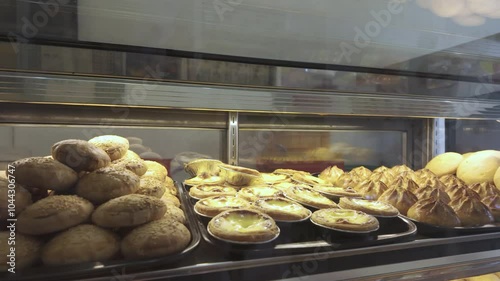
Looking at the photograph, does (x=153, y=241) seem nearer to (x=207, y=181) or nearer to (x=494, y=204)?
(x=207, y=181)

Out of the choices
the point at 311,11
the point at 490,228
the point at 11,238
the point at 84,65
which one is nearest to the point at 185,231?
the point at 11,238

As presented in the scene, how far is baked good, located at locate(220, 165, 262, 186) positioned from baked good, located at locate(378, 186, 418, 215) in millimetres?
661

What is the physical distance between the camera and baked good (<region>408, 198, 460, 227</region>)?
1.31 metres

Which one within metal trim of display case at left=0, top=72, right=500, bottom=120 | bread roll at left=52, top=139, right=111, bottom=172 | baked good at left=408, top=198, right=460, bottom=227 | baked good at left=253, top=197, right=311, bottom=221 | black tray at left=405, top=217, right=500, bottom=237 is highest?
metal trim of display case at left=0, top=72, right=500, bottom=120

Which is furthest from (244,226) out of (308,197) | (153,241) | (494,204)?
(494,204)

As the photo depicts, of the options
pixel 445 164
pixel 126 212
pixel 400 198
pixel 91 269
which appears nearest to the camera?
pixel 91 269

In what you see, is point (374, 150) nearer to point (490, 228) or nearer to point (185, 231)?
point (490, 228)

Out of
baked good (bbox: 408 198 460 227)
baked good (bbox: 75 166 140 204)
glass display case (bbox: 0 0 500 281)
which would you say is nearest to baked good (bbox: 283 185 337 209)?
glass display case (bbox: 0 0 500 281)

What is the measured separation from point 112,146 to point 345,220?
1.08 m

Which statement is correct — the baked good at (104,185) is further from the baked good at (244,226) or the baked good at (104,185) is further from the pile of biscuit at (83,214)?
the baked good at (244,226)

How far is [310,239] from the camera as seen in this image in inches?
46.3

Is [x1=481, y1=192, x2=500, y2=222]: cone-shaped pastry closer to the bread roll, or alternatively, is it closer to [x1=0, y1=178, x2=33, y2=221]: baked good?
the bread roll

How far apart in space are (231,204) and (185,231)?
0.30 meters

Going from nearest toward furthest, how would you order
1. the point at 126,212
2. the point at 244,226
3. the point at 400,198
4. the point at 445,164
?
the point at 126,212 < the point at 244,226 < the point at 400,198 < the point at 445,164
